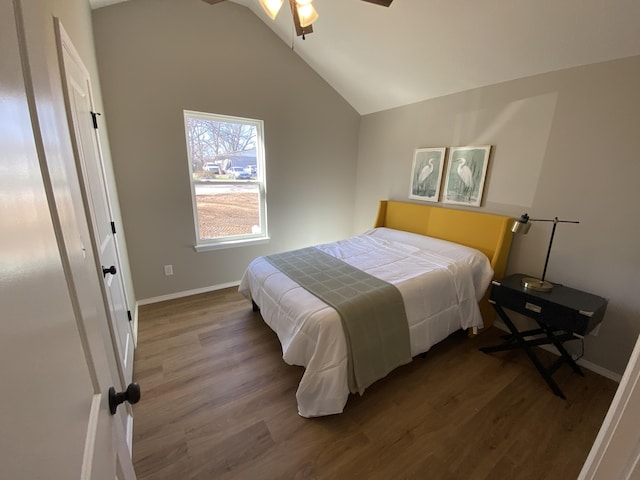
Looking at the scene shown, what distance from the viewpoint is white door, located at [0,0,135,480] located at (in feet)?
1.03

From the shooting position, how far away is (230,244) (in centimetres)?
331

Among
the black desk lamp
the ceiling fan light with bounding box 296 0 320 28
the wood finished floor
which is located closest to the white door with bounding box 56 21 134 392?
the wood finished floor

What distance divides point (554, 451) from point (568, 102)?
8.01ft

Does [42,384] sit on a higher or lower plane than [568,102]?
lower

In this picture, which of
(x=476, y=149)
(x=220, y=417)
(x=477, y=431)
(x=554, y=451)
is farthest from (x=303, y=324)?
(x=476, y=149)

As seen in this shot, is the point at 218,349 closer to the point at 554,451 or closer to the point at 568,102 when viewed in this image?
the point at 554,451

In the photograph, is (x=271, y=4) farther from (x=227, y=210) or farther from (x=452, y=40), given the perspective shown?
(x=227, y=210)

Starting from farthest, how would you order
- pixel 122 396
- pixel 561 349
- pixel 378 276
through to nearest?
pixel 378 276 → pixel 561 349 → pixel 122 396

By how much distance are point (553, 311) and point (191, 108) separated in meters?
3.64

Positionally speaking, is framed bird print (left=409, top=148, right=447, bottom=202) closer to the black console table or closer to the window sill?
the black console table

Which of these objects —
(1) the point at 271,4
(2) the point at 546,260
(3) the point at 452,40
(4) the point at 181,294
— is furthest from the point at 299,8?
(4) the point at 181,294

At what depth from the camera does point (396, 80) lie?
9.68 ft

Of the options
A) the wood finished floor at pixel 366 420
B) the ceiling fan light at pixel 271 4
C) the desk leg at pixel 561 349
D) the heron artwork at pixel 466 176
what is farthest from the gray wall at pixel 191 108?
the desk leg at pixel 561 349

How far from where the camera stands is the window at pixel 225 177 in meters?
2.97
